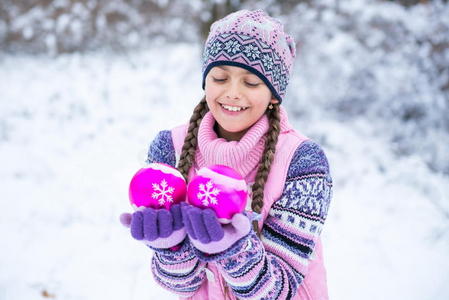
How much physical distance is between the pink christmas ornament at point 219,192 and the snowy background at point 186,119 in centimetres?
157

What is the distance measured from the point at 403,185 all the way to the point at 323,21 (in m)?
3.35

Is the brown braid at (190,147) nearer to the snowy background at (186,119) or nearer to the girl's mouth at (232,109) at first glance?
the girl's mouth at (232,109)

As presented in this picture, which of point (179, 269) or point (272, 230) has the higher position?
point (272, 230)

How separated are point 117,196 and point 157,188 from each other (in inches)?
94.3

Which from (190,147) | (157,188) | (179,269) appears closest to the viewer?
(157,188)

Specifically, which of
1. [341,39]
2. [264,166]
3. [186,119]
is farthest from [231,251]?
[341,39]

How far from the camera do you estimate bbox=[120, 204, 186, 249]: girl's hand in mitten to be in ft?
3.59

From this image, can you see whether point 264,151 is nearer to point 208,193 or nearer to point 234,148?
point 234,148

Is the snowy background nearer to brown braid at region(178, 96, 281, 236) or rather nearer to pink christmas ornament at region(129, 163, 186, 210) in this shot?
brown braid at region(178, 96, 281, 236)

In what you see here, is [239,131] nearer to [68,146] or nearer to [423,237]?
[423,237]

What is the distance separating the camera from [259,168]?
1437 mm

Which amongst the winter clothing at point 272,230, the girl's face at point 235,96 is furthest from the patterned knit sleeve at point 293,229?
the girl's face at point 235,96

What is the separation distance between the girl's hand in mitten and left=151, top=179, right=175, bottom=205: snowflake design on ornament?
0.15 ft

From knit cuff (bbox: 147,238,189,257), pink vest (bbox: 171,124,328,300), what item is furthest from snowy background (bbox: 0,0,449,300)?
knit cuff (bbox: 147,238,189,257)
